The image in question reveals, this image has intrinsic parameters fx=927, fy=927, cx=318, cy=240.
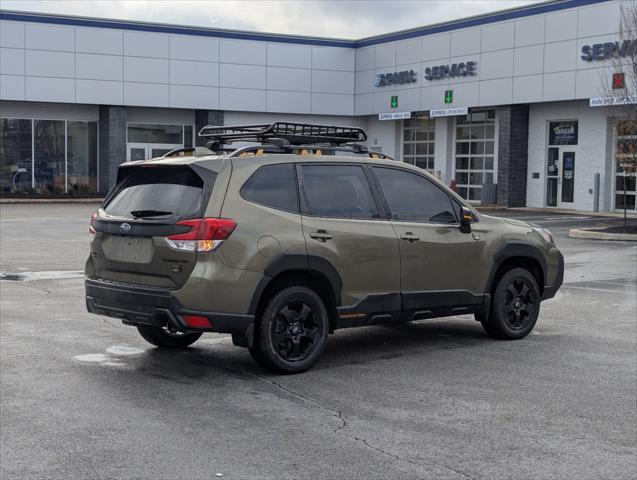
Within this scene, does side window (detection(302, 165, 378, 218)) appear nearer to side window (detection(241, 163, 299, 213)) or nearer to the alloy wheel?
side window (detection(241, 163, 299, 213))

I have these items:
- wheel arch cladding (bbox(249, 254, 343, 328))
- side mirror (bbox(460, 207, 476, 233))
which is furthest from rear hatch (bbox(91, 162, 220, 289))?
side mirror (bbox(460, 207, 476, 233))

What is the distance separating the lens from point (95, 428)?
20.3ft

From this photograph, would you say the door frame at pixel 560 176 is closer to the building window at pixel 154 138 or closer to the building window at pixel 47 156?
the building window at pixel 154 138

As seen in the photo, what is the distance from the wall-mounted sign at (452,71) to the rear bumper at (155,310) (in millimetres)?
33964

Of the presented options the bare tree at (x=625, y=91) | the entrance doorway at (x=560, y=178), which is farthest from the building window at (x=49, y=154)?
the bare tree at (x=625, y=91)

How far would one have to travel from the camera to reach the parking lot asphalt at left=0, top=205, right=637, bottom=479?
18.2 ft

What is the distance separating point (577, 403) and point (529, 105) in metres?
33.0

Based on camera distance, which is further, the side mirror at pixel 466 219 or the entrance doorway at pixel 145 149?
the entrance doorway at pixel 145 149

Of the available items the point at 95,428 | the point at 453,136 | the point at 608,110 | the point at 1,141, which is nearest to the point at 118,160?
the point at 1,141

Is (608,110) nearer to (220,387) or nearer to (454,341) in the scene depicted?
(454,341)

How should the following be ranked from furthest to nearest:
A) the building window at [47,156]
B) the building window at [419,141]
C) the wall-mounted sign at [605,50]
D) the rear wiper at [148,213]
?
the building window at [419,141], the building window at [47,156], the wall-mounted sign at [605,50], the rear wiper at [148,213]

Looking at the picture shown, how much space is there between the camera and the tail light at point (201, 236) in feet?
24.1

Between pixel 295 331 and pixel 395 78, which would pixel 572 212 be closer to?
pixel 395 78

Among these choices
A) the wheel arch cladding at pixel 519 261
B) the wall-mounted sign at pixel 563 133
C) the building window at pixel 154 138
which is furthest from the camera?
the building window at pixel 154 138
